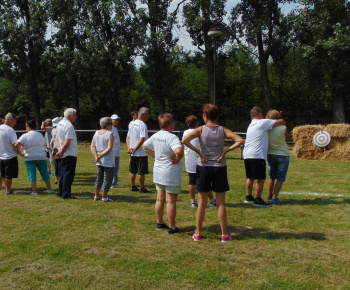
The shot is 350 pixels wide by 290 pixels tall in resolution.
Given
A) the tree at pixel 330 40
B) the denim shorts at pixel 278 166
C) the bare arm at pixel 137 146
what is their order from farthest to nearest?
the tree at pixel 330 40 < the bare arm at pixel 137 146 < the denim shorts at pixel 278 166

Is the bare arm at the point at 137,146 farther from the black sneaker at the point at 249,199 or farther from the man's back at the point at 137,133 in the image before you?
the black sneaker at the point at 249,199

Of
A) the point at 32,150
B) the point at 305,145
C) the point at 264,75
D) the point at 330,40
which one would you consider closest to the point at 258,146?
the point at 32,150

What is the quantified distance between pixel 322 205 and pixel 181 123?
24094 millimetres

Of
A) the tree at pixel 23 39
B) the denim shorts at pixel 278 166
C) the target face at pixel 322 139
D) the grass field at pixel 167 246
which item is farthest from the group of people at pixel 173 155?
the tree at pixel 23 39

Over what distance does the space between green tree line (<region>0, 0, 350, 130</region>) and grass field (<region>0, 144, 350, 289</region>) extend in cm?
1471

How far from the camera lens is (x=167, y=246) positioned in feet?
15.0

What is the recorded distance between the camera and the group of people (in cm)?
467

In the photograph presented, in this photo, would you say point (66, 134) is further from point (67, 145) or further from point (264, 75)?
point (264, 75)

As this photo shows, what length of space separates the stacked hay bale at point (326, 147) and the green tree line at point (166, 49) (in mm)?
6512

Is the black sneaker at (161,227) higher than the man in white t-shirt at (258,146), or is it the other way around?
the man in white t-shirt at (258,146)

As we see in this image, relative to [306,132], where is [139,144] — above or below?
below

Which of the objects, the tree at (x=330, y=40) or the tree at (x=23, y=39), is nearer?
the tree at (x=330, y=40)

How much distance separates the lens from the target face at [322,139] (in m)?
14.2

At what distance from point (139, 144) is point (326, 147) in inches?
387
